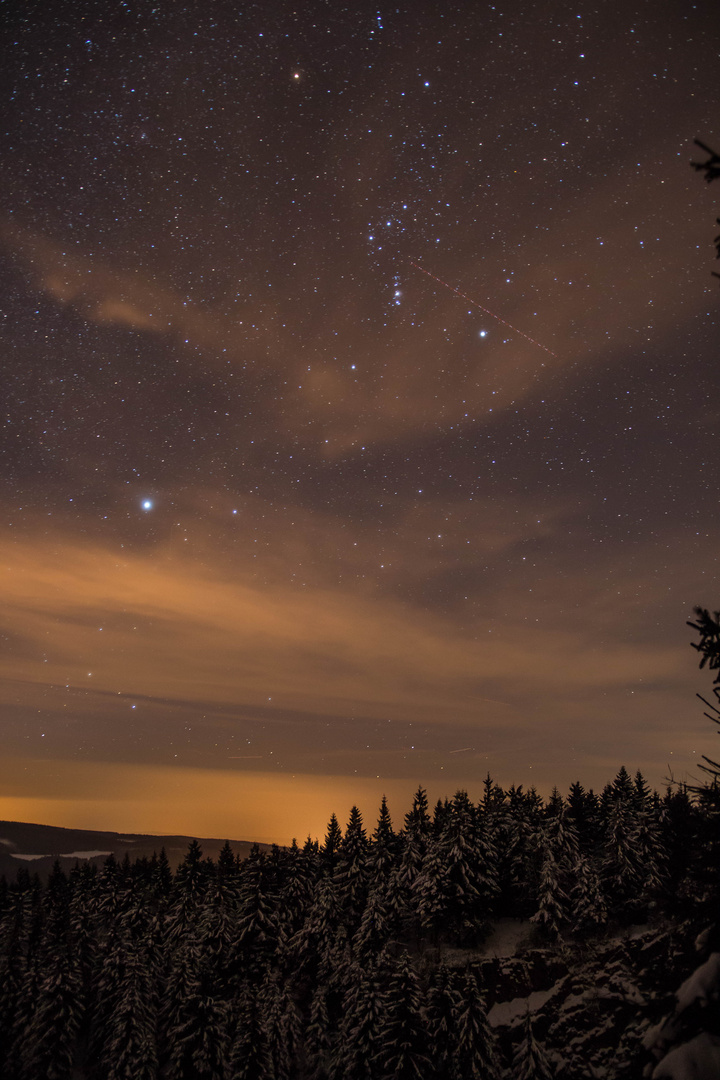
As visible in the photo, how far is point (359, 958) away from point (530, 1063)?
16236mm

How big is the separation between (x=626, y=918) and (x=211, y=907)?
35386 millimetres

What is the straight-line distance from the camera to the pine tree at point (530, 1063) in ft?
109

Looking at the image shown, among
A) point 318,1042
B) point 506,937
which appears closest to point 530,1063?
point 318,1042

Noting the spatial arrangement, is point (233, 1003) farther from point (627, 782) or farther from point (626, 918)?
point (627, 782)

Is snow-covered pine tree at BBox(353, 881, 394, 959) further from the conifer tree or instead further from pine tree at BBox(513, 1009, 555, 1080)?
pine tree at BBox(513, 1009, 555, 1080)

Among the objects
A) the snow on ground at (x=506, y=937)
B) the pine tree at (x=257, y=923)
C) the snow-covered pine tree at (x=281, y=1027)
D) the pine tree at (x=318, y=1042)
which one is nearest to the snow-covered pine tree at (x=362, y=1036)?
the pine tree at (x=318, y=1042)

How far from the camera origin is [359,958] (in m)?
46.4

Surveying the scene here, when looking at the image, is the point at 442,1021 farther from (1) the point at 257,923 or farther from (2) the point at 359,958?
(1) the point at 257,923

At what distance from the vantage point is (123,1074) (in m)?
37.8

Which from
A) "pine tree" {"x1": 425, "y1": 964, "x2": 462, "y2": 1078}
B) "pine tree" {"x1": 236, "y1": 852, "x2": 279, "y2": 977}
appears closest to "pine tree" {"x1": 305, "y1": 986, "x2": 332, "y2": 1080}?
"pine tree" {"x1": 236, "y1": 852, "x2": 279, "y2": 977}

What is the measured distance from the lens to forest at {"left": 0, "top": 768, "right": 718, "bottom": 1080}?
36625mm

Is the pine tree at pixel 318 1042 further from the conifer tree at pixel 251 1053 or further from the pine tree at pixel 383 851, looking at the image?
the pine tree at pixel 383 851

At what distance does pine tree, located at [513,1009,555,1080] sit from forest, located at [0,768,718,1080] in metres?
0.09

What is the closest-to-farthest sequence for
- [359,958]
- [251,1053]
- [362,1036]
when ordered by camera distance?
[251,1053], [362,1036], [359,958]
